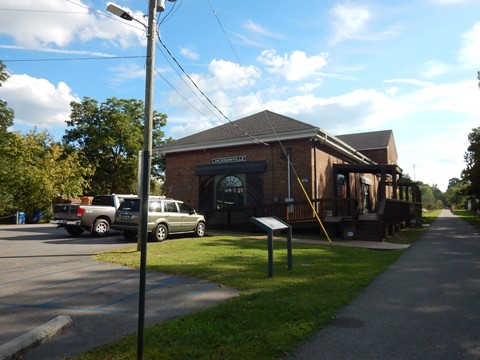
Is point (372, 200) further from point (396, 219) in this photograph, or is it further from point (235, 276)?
point (235, 276)

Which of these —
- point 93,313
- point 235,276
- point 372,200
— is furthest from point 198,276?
point 372,200

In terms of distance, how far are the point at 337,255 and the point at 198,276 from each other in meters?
5.20

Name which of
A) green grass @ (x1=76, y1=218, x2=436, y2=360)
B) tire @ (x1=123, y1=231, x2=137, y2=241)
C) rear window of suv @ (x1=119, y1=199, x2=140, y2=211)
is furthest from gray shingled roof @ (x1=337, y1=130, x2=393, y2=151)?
rear window of suv @ (x1=119, y1=199, x2=140, y2=211)

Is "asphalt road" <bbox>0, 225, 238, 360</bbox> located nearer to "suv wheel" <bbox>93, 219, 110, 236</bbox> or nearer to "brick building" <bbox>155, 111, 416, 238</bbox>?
"suv wheel" <bbox>93, 219, 110, 236</bbox>

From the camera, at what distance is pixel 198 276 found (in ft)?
26.3

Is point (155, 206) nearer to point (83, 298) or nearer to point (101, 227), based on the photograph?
point (101, 227)

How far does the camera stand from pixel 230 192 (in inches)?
858

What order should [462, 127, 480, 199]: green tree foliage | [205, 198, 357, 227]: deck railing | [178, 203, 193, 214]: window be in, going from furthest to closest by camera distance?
[462, 127, 480, 199]: green tree foliage → [205, 198, 357, 227]: deck railing → [178, 203, 193, 214]: window

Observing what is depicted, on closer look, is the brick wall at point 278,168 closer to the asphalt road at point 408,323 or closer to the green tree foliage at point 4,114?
the asphalt road at point 408,323

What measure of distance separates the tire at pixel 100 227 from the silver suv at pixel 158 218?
68.1 inches

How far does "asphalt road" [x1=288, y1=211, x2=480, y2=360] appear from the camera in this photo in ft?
13.4

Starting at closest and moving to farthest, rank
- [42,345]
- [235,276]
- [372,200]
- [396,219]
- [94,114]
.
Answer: [42,345]
[235,276]
[396,219]
[372,200]
[94,114]

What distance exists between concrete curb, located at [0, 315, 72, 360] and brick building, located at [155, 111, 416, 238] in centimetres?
1431

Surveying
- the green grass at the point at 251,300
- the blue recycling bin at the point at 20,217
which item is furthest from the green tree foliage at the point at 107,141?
the green grass at the point at 251,300
